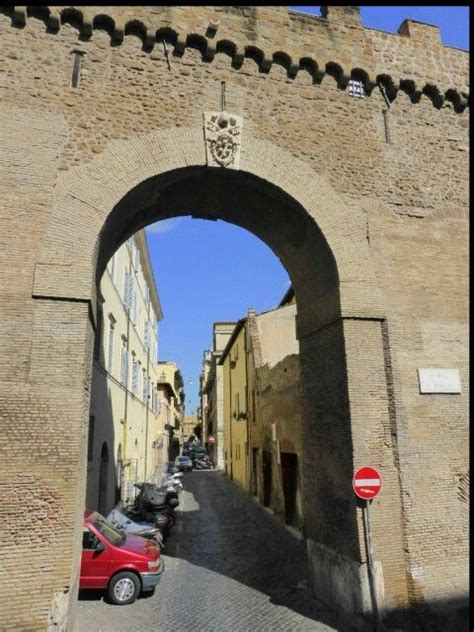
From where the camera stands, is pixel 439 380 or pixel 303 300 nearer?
pixel 439 380

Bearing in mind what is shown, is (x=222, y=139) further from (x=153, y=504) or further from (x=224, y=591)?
(x=153, y=504)

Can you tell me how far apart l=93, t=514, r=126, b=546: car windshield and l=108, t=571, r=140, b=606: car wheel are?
0.51 m

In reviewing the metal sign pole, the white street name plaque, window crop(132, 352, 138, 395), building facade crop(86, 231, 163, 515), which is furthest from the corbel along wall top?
window crop(132, 352, 138, 395)

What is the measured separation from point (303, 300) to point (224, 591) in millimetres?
5257

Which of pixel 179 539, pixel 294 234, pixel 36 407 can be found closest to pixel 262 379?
pixel 179 539

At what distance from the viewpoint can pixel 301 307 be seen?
944 centimetres

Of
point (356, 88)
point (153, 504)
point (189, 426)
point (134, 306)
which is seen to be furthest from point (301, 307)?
point (189, 426)

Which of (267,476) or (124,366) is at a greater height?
(124,366)

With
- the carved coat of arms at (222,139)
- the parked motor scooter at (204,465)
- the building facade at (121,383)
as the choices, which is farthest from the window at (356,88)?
the parked motor scooter at (204,465)

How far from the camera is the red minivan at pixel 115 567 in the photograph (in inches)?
303

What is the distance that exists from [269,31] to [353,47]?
1.56 meters

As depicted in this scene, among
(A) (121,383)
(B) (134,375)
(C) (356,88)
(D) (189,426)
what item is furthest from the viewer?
(D) (189,426)

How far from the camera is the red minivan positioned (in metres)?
7.68

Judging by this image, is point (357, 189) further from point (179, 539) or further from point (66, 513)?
point (179, 539)
